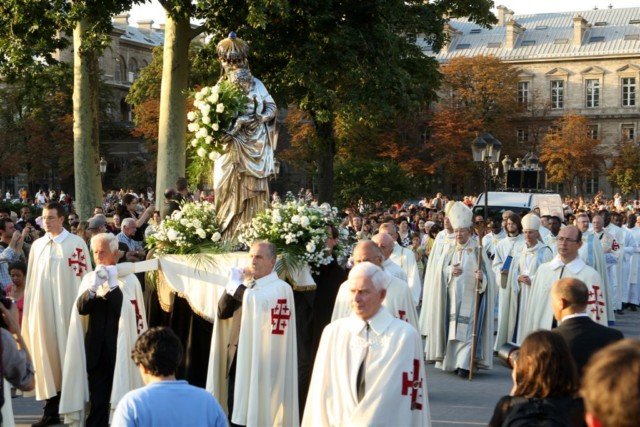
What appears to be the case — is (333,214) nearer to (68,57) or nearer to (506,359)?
(506,359)

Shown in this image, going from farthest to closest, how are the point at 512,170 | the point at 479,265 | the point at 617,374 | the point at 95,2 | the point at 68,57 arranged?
1. the point at 68,57
2. the point at 512,170
3. the point at 95,2
4. the point at 479,265
5. the point at 617,374

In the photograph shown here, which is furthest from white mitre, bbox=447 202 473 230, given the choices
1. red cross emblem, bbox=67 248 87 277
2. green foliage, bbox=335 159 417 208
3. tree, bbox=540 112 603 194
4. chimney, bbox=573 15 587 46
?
chimney, bbox=573 15 587 46

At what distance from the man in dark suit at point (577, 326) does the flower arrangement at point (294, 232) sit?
4036 mm

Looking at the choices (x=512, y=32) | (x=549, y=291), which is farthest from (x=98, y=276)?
(x=512, y=32)

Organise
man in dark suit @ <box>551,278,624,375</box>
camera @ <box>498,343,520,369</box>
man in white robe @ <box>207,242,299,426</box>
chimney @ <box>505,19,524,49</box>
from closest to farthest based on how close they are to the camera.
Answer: camera @ <box>498,343,520,369</box>
man in dark suit @ <box>551,278,624,375</box>
man in white robe @ <box>207,242,299,426</box>
chimney @ <box>505,19,524,49</box>

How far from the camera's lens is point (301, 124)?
6988 cm

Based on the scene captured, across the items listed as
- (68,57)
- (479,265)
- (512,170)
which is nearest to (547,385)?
(479,265)

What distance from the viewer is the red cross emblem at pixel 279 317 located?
30.9 ft

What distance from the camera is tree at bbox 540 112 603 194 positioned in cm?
7444

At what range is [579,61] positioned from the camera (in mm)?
90000

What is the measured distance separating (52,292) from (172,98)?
1255 centimetres

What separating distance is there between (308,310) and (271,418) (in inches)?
62.5

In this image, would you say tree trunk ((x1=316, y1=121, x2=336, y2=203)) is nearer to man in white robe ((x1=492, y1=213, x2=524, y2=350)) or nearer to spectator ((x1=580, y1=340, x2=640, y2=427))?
man in white robe ((x1=492, y1=213, x2=524, y2=350))

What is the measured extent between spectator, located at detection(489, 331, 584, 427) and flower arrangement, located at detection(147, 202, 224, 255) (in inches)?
233
